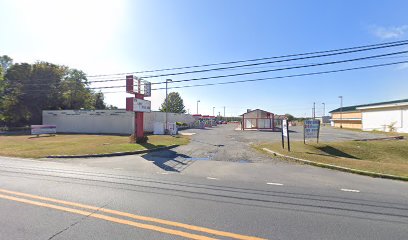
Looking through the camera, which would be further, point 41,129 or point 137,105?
point 41,129

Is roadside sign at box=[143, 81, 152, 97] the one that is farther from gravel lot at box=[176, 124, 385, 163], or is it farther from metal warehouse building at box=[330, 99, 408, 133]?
metal warehouse building at box=[330, 99, 408, 133]

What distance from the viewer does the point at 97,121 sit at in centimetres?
3306

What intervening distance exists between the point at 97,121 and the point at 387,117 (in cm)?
4480

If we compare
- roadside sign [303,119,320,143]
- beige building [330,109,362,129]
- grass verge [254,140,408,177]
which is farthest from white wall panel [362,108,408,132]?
roadside sign [303,119,320,143]

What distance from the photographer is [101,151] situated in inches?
543

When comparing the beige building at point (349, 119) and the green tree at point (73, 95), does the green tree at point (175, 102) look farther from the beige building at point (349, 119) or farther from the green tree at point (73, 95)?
the beige building at point (349, 119)

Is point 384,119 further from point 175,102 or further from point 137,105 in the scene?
point 175,102

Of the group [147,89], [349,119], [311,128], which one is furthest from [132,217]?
[349,119]

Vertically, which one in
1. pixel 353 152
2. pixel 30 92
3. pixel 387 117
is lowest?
pixel 353 152

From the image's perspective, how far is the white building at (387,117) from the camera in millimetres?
32375

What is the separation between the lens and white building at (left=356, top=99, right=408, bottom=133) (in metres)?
32.4

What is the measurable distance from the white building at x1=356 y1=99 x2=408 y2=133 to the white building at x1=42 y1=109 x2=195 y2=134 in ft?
114

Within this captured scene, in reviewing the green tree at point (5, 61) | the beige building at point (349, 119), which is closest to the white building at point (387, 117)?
the beige building at point (349, 119)

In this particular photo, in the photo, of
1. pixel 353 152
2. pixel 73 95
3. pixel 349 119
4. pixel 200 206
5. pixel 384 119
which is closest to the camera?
pixel 200 206
